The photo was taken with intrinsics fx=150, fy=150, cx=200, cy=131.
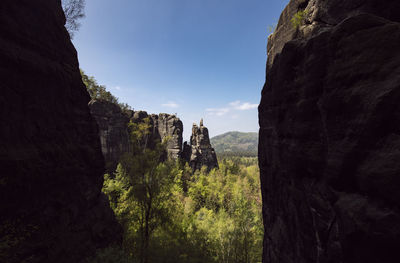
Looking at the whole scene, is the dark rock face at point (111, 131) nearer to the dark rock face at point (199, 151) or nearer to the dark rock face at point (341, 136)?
the dark rock face at point (199, 151)

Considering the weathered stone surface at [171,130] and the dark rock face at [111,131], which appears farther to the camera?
the weathered stone surface at [171,130]

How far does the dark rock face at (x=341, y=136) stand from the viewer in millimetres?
3189

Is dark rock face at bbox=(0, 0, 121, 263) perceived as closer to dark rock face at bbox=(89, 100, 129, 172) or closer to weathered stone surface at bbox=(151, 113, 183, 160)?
dark rock face at bbox=(89, 100, 129, 172)

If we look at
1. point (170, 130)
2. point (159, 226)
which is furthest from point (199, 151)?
point (159, 226)

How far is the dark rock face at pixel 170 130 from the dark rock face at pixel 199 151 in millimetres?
4759

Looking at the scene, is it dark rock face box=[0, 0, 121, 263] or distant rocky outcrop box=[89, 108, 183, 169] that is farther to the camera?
distant rocky outcrop box=[89, 108, 183, 169]

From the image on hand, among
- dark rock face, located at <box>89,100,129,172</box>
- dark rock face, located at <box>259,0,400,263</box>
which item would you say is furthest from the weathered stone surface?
dark rock face, located at <box>259,0,400,263</box>

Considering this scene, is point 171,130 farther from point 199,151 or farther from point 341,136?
point 341,136

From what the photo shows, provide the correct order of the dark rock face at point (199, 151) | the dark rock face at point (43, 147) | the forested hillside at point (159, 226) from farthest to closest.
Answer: the dark rock face at point (199, 151) < the forested hillside at point (159, 226) < the dark rock face at point (43, 147)

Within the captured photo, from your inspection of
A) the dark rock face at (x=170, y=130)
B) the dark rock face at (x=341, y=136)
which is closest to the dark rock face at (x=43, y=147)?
the dark rock face at (x=341, y=136)

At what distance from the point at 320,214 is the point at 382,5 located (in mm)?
7241

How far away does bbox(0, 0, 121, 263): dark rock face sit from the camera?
6938mm

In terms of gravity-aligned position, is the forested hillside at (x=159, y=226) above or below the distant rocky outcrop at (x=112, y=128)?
below

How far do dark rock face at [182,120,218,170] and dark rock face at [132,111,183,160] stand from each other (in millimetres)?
4759
